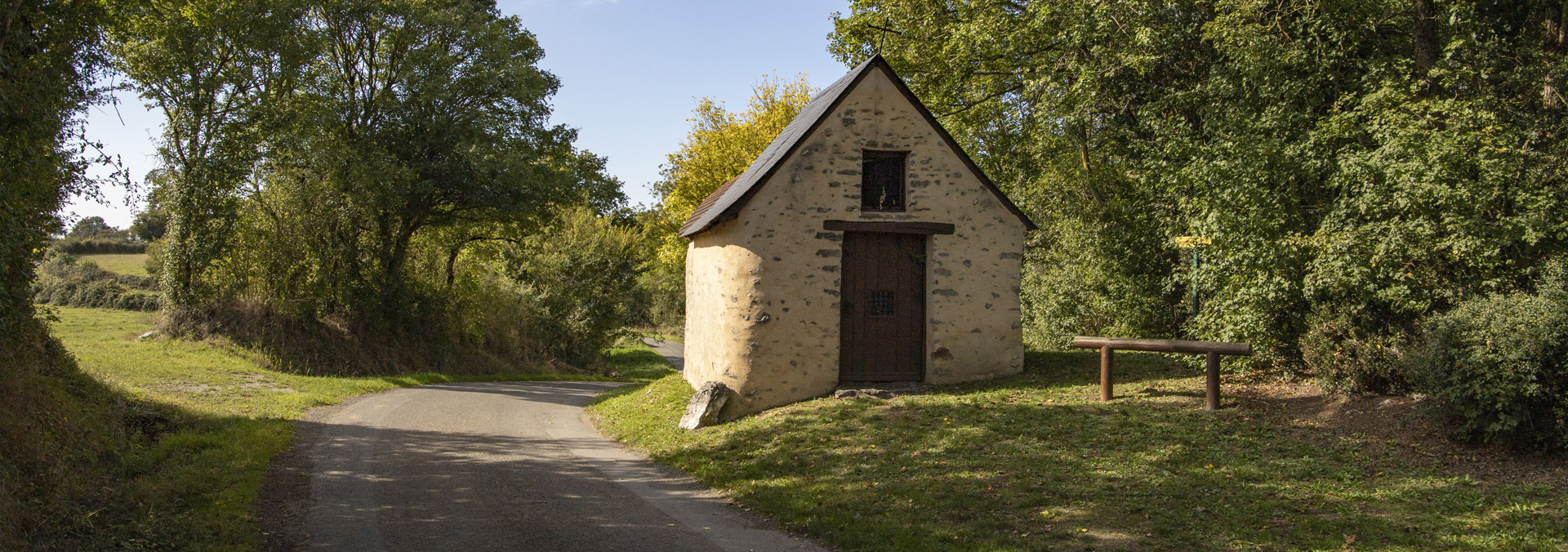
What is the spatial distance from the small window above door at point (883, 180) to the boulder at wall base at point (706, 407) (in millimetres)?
3324

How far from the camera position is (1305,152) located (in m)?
9.55

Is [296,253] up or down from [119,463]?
up

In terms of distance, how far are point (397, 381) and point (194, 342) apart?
383 centimetres

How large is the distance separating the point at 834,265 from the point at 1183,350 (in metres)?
4.36

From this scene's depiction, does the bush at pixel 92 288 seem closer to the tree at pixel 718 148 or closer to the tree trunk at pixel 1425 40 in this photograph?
the tree at pixel 718 148

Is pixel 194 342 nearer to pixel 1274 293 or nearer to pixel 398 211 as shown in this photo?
pixel 398 211

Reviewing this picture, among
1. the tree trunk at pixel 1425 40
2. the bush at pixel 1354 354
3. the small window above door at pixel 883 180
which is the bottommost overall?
the bush at pixel 1354 354

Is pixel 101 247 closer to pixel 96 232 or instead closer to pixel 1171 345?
pixel 96 232

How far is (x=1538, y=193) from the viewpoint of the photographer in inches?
311

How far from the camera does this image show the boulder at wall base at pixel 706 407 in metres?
10.3

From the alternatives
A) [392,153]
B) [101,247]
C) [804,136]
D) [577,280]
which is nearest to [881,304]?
[804,136]

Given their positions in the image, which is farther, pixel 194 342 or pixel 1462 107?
pixel 194 342

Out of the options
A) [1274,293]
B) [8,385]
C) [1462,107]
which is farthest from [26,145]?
[1462,107]

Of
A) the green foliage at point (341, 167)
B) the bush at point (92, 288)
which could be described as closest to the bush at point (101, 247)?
the bush at point (92, 288)
